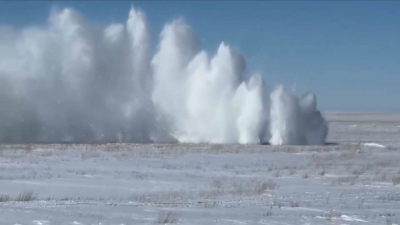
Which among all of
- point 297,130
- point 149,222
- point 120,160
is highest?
point 297,130

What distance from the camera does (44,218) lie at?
1198 centimetres

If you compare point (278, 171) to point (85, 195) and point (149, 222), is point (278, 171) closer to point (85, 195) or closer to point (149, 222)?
point (85, 195)

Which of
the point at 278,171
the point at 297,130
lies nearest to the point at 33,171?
the point at 278,171

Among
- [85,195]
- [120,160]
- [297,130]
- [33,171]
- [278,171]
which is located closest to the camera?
[85,195]

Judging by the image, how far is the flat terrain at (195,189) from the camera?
42.4ft

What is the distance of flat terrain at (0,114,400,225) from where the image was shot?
1293 cm

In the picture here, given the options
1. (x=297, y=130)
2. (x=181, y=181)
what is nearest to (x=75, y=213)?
(x=181, y=181)

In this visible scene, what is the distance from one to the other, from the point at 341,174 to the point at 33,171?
12.7 meters

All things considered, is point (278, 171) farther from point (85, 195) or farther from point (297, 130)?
point (297, 130)

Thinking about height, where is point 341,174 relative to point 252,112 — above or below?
below

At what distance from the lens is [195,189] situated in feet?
61.9

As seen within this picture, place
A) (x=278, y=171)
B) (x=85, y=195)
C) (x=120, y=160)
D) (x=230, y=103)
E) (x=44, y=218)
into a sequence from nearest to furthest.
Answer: (x=44, y=218) → (x=85, y=195) → (x=278, y=171) → (x=120, y=160) → (x=230, y=103)

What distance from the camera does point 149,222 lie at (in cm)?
1217

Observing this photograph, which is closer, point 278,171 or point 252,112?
point 278,171
